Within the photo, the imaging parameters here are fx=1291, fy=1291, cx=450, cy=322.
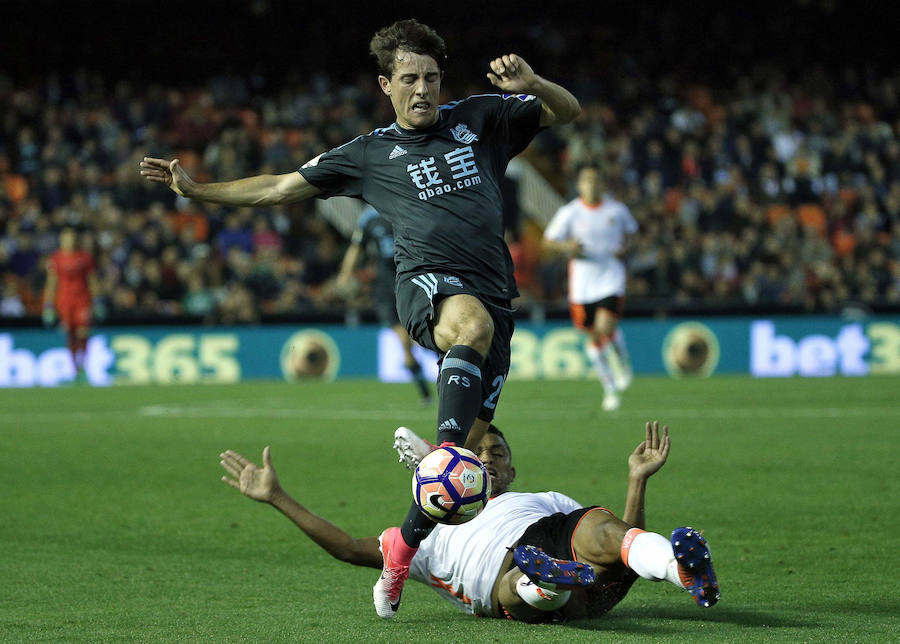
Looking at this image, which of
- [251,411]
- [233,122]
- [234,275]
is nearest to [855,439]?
[251,411]

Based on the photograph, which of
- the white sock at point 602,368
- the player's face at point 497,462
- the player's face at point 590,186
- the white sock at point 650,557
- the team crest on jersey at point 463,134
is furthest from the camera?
the player's face at point 590,186

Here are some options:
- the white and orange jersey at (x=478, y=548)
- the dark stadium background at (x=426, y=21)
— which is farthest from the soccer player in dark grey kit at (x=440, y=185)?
the dark stadium background at (x=426, y=21)

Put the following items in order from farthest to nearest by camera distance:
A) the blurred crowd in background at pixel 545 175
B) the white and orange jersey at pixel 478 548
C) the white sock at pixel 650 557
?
the blurred crowd in background at pixel 545 175 < the white and orange jersey at pixel 478 548 < the white sock at pixel 650 557

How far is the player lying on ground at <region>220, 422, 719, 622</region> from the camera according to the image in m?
4.11

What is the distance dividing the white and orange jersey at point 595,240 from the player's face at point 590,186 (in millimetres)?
99

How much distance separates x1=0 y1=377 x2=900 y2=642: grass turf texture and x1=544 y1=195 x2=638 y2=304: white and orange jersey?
4.37ft

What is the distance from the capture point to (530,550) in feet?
13.6

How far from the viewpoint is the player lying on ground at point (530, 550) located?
4.11 metres

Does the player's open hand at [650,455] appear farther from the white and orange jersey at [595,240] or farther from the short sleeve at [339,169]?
the white and orange jersey at [595,240]

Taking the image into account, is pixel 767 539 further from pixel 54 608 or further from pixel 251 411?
pixel 251 411

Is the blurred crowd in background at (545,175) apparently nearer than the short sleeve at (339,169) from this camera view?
No

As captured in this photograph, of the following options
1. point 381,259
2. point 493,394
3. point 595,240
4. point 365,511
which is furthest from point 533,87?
point 381,259

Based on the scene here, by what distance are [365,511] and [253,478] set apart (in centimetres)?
311

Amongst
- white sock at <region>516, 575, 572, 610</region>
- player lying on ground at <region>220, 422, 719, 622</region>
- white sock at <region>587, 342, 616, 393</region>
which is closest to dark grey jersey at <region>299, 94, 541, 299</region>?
player lying on ground at <region>220, 422, 719, 622</region>
